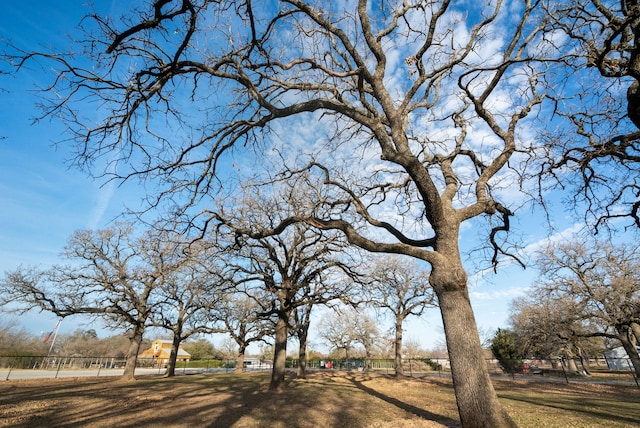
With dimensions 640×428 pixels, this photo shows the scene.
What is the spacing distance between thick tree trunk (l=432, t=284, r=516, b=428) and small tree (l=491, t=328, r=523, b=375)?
112 ft

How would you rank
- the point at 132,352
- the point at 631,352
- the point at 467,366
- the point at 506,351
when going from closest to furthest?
1. the point at 467,366
2. the point at 631,352
3. the point at 132,352
4. the point at 506,351

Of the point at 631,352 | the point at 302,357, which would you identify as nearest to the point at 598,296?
the point at 631,352

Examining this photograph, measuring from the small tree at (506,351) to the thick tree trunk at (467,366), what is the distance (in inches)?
1341

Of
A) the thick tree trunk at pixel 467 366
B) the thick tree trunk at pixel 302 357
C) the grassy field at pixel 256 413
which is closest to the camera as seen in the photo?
the thick tree trunk at pixel 467 366

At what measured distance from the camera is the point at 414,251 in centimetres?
565

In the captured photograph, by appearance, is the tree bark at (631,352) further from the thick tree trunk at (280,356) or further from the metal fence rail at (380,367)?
the thick tree trunk at (280,356)

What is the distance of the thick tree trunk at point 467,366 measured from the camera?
14.4 ft

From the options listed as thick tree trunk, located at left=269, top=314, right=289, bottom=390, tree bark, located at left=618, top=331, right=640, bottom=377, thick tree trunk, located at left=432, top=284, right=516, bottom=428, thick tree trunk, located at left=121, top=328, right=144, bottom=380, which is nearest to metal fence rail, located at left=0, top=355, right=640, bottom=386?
tree bark, located at left=618, top=331, right=640, bottom=377

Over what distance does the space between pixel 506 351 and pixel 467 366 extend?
3527cm

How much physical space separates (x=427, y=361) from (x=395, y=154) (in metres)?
42.8

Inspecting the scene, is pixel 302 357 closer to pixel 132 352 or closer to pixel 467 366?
pixel 132 352

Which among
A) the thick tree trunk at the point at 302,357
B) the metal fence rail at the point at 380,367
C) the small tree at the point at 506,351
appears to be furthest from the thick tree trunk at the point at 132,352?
the small tree at the point at 506,351

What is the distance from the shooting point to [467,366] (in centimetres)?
464

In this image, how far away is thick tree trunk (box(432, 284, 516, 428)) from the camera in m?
4.38
